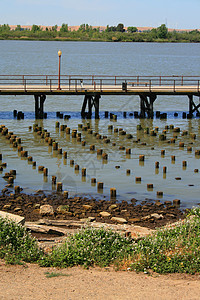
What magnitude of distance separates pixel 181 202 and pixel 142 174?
489 centimetres

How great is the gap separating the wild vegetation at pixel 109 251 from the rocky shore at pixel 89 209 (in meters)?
4.37

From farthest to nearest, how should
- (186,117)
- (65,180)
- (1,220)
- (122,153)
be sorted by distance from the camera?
(186,117) → (122,153) → (65,180) → (1,220)

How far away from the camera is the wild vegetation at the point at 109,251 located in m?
13.2

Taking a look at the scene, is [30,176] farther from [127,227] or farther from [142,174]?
[127,227]

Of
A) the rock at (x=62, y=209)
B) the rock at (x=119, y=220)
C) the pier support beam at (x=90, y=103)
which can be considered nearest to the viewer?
Answer: the rock at (x=119, y=220)

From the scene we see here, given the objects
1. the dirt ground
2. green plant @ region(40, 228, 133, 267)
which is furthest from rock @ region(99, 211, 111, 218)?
the dirt ground

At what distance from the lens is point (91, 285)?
39.8ft

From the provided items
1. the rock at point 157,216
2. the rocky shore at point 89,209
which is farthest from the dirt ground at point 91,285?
the rock at point 157,216

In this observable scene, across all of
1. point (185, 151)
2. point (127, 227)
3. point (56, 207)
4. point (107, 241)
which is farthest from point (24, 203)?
point (185, 151)

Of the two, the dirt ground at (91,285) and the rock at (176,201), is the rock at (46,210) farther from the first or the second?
the dirt ground at (91,285)

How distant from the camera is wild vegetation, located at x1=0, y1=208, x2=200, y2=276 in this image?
1325 cm

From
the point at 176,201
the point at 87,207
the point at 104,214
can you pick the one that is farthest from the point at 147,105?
the point at 104,214

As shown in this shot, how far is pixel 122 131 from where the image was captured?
3738 cm

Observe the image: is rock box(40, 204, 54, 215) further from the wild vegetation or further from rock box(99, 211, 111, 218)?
the wild vegetation
